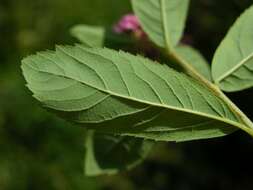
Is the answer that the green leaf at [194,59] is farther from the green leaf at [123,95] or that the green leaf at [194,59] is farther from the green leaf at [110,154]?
the green leaf at [123,95]

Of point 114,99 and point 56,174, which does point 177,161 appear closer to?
point 56,174

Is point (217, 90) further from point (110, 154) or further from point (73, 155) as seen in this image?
point (73, 155)

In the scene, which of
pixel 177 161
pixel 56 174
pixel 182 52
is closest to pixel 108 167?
pixel 182 52

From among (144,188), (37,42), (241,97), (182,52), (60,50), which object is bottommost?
(144,188)

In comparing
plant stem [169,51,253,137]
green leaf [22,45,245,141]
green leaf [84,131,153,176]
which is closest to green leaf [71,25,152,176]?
green leaf [84,131,153,176]

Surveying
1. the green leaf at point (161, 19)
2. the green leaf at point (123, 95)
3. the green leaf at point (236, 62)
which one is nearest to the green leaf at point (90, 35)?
the green leaf at point (161, 19)

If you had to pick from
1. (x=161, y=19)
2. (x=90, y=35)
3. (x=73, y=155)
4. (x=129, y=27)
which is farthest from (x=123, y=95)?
(x=73, y=155)

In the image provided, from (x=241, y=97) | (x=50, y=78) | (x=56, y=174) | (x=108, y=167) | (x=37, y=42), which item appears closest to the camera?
(x=50, y=78)
